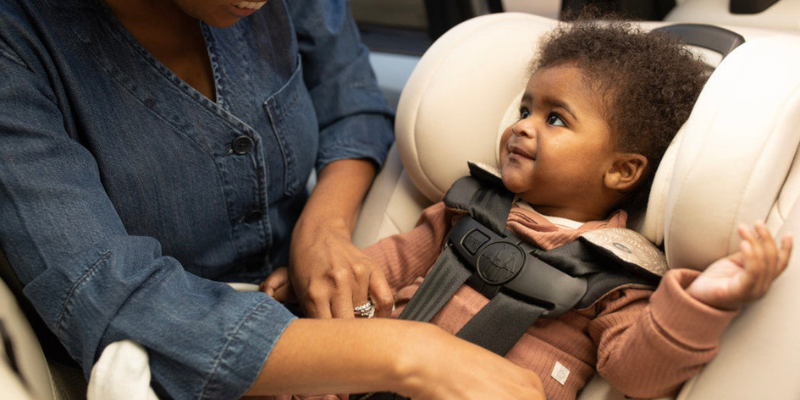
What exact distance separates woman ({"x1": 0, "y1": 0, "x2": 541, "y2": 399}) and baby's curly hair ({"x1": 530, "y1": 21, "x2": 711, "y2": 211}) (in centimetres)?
47

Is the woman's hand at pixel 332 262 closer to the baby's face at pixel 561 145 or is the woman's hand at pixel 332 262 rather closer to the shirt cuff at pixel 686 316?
the baby's face at pixel 561 145

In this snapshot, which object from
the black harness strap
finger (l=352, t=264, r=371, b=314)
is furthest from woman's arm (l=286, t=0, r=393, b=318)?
the black harness strap

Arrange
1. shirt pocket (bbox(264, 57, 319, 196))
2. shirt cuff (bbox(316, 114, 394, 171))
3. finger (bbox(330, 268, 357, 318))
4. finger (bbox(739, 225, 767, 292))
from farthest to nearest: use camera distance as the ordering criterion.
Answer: shirt cuff (bbox(316, 114, 394, 171)), shirt pocket (bbox(264, 57, 319, 196)), finger (bbox(330, 268, 357, 318)), finger (bbox(739, 225, 767, 292))

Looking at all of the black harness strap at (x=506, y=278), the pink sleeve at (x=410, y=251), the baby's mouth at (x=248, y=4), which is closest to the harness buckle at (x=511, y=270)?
the black harness strap at (x=506, y=278)

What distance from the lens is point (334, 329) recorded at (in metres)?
0.75

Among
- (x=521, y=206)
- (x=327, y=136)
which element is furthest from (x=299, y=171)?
(x=521, y=206)

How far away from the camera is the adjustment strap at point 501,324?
91 centimetres

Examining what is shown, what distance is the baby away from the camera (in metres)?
0.92

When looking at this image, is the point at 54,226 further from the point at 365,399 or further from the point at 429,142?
the point at 429,142

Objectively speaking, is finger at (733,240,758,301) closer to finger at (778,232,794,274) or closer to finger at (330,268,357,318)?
finger at (778,232,794,274)

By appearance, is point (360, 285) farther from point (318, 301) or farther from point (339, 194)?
point (339, 194)

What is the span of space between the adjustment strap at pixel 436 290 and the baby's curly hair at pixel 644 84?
34 centimetres

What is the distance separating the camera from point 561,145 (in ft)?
3.30

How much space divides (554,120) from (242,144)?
0.52 metres
